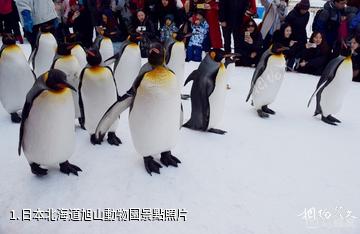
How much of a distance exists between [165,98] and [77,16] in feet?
16.0

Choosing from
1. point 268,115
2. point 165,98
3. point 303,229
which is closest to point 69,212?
point 165,98

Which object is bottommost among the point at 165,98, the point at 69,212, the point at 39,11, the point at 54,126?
the point at 69,212

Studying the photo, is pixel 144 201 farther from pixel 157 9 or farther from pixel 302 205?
pixel 157 9

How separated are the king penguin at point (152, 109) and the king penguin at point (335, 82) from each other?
2071mm

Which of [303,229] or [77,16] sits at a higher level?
[77,16]

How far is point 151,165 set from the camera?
2.42m

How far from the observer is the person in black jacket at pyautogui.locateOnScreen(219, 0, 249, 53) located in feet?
19.1

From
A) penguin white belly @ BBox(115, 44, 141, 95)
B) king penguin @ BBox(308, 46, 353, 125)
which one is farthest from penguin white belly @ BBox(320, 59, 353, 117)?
penguin white belly @ BBox(115, 44, 141, 95)

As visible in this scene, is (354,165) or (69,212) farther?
(354,165)

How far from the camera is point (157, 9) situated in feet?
21.2

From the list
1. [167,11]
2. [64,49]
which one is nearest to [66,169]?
[64,49]

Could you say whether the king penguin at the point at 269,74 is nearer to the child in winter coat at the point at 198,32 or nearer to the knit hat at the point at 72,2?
the child in winter coat at the point at 198,32

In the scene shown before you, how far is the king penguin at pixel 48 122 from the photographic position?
200cm

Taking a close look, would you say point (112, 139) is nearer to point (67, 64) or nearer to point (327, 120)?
point (67, 64)
